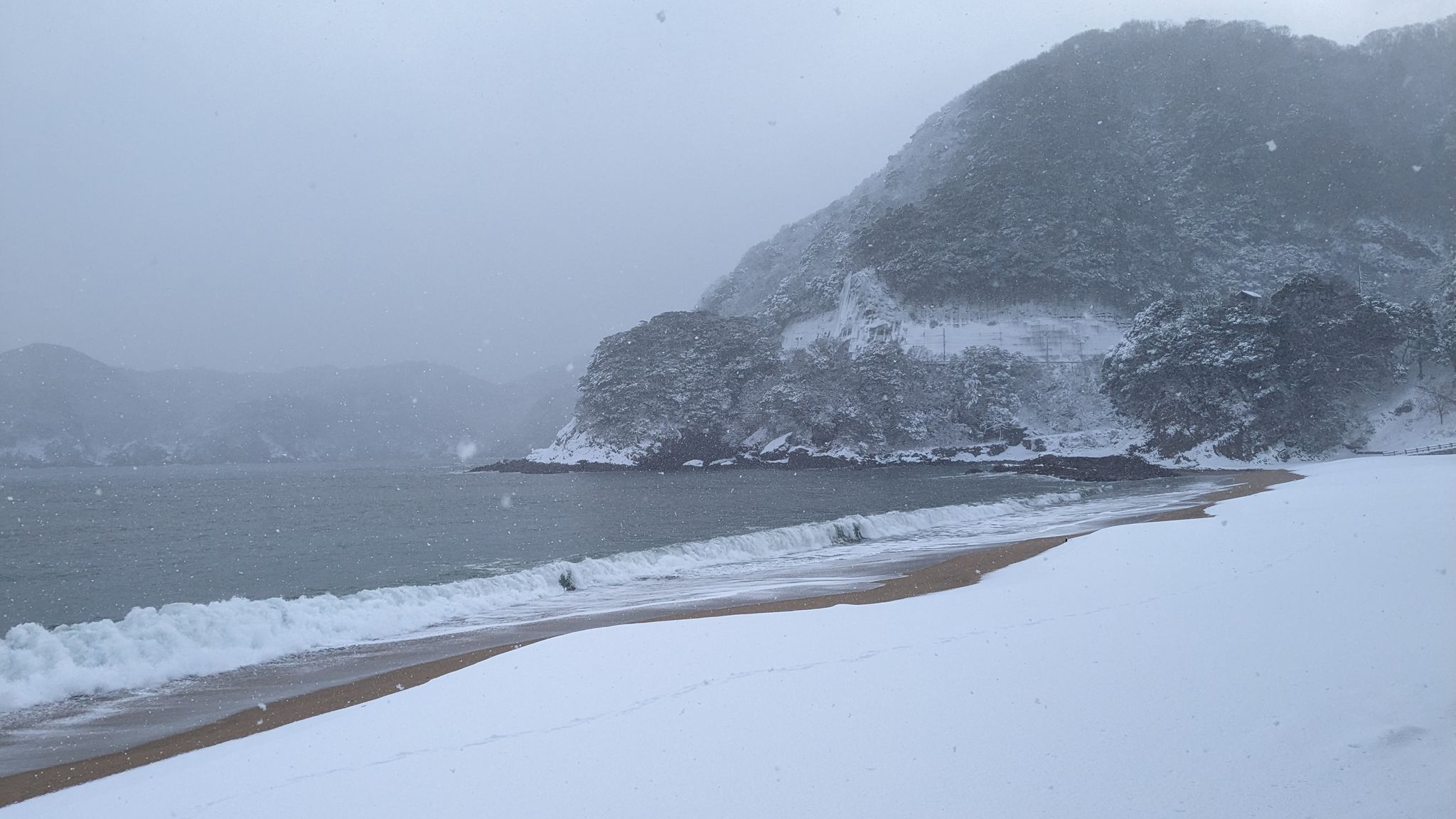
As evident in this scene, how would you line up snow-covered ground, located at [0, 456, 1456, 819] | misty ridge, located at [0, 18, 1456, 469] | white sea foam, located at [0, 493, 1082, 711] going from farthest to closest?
misty ridge, located at [0, 18, 1456, 469] < white sea foam, located at [0, 493, 1082, 711] < snow-covered ground, located at [0, 456, 1456, 819]

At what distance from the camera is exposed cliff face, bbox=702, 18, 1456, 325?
9175cm

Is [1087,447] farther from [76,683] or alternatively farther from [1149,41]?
[1149,41]

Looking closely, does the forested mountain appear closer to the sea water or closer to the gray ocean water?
the gray ocean water

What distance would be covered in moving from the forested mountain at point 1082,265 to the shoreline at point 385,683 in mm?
55376

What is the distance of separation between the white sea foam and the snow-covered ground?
242 inches

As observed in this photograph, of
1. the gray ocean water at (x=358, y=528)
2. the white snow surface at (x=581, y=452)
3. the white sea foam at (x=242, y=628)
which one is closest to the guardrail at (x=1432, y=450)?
the gray ocean water at (x=358, y=528)

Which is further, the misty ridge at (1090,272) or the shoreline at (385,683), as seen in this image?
the misty ridge at (1090,272)

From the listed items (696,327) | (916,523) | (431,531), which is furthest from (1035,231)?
(431,531)

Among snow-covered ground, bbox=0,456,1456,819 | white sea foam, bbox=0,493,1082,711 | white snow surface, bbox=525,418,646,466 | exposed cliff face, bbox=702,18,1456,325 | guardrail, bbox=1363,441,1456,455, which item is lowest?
guardrail, bbox=1363,441,1456,455

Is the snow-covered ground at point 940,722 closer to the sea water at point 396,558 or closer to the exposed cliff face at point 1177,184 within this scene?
the sea water at point 396,558

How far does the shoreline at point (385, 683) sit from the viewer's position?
6926mm

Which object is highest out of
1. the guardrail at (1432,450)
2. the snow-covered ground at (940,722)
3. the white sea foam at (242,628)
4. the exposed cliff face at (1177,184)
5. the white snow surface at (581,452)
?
the exposed cliff face at (1177,184)

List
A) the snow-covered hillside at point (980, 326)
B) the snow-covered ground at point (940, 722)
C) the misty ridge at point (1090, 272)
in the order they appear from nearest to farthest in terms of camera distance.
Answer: the snow-covered ground at point (940, 722), the misty ridge at point (1090, 272), the snow-covered hillside at point (980, 326)

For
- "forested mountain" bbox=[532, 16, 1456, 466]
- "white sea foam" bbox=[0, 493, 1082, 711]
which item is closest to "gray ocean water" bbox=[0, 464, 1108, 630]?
"white sea foam" bbox=[0, 493, 1082, 711]
